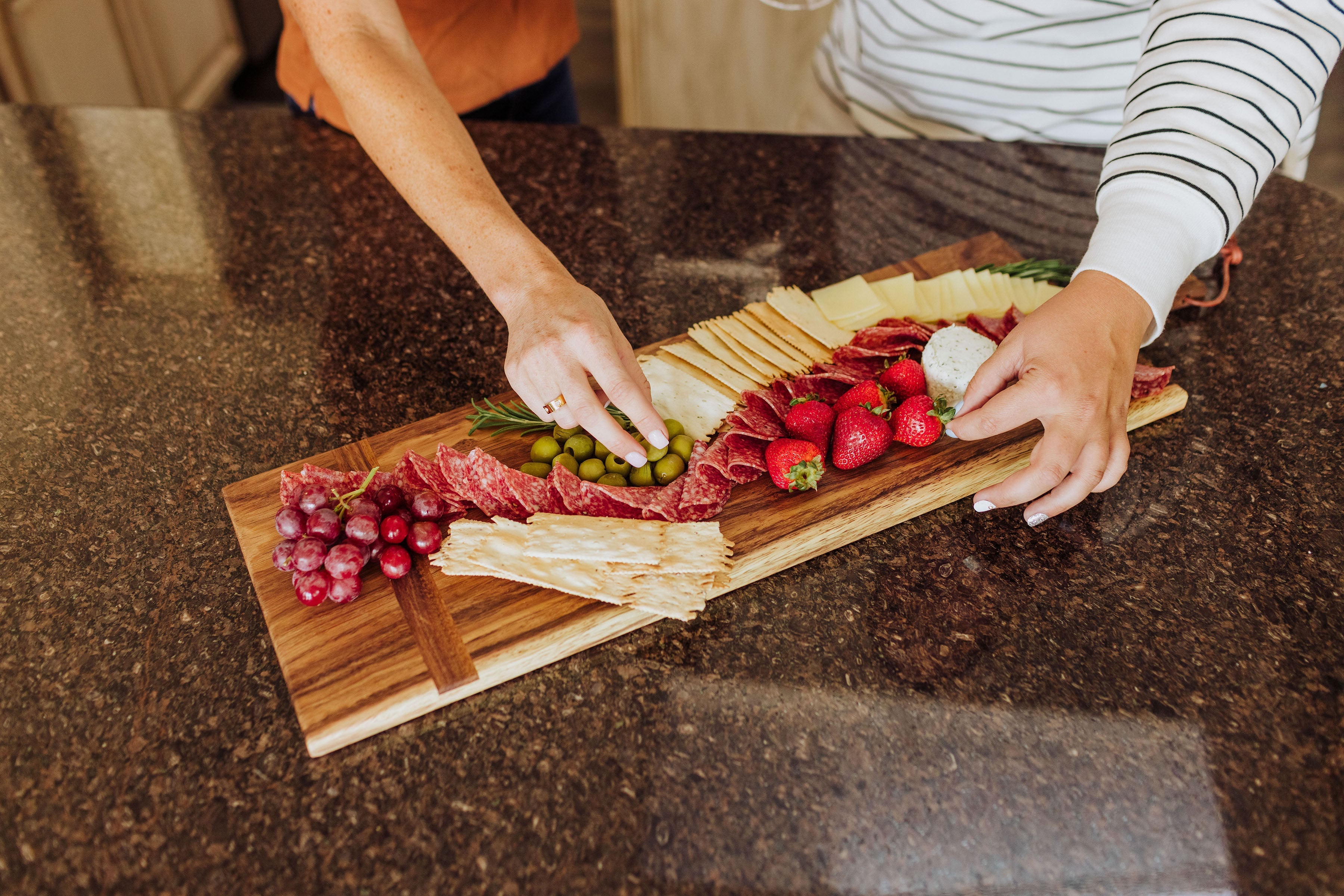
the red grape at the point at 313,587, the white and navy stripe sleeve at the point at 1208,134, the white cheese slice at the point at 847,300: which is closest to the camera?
the red grape at the point at 313,587

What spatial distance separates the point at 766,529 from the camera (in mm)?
1051

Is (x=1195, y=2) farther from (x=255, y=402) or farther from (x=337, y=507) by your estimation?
(x=255, y=402)

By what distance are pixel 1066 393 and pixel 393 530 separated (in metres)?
0.79

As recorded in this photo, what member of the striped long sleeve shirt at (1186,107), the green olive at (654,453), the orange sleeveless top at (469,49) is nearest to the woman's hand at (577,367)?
the green olive at (654,453)

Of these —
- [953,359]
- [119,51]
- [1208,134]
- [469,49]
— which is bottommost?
[119,51]

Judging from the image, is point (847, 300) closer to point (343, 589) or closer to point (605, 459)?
point (605, 459)

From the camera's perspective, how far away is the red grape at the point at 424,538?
102 centimetres

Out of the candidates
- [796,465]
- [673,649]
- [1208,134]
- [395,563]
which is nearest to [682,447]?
[796,465]

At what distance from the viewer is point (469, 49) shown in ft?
5.49

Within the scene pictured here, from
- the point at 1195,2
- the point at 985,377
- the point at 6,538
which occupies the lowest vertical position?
the point at 6,538

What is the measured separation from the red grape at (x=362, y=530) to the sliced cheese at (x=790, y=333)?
645 mm

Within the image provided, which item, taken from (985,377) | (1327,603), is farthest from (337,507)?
(1327,603)

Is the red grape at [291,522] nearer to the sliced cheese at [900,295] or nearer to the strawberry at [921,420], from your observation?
the strawberry at [921,420]

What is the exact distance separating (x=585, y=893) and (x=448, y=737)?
0.22 metres
